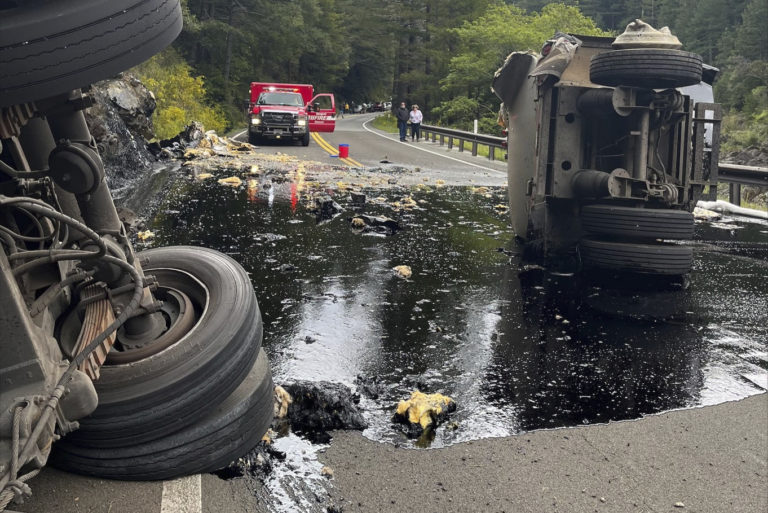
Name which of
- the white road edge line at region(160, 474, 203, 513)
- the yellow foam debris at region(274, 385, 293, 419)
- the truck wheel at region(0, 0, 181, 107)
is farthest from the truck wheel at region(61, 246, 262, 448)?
the truck wheel at region(0, 0, 181, 107)

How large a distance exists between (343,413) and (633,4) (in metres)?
105

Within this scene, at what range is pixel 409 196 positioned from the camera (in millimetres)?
13180

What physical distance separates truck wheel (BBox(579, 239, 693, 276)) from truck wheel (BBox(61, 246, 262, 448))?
4.52 meters

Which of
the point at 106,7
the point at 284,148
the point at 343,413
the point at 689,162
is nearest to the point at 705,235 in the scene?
the point at 689,162

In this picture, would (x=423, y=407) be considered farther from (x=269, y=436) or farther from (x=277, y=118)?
(x=277, y=118)

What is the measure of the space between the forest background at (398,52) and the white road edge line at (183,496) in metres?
19.1

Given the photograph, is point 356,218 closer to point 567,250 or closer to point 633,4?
point 567,250

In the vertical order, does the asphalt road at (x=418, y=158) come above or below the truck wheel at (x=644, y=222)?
above

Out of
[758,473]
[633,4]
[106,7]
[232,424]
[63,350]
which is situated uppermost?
[633,4]

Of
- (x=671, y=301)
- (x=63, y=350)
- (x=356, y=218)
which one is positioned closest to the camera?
(x=63, y=350)

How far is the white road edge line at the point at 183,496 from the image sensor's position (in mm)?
2945

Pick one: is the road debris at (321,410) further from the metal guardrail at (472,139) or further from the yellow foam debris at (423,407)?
the metal guardrail at (472,139)

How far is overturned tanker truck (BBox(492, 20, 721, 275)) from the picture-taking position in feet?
22.5

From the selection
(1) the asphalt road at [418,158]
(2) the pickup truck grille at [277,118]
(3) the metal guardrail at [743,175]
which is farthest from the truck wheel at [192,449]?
(2) the pickup truck grille at [277,118]
